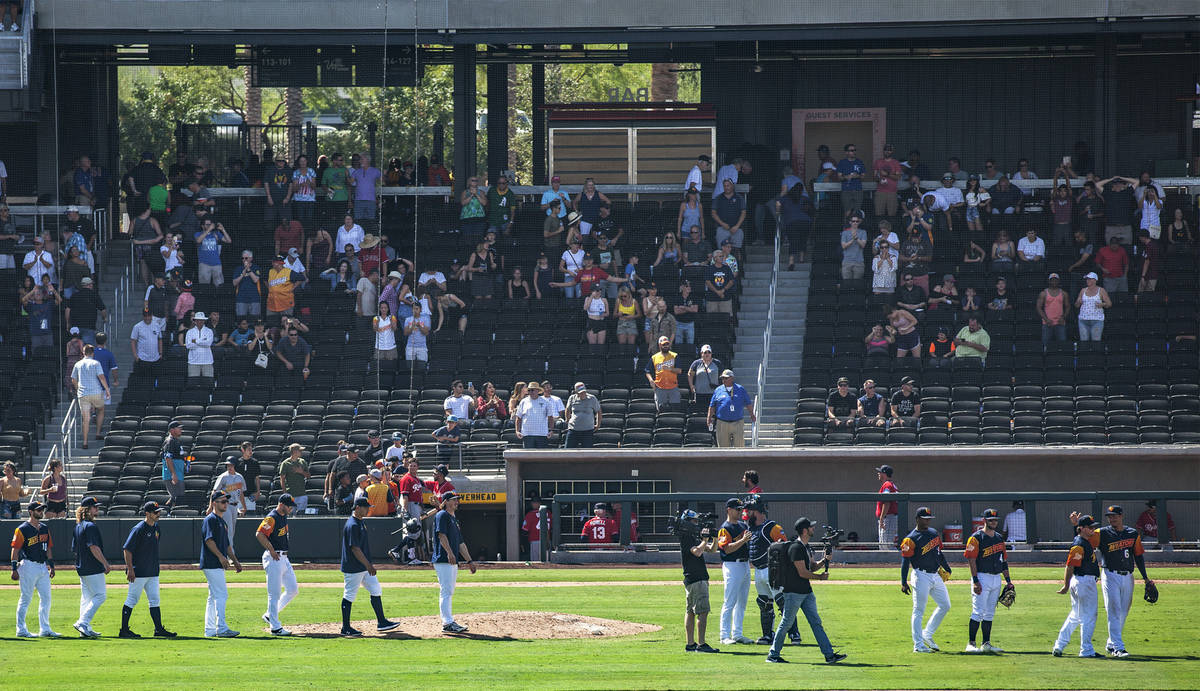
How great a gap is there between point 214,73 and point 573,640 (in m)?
42.1

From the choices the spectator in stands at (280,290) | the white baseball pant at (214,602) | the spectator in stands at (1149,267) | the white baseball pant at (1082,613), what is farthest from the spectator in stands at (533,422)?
the white baseball pant at (1082,613)

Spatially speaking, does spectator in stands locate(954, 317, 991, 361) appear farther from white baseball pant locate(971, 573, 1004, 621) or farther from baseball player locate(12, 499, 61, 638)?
baseball player locate(12, 499, 61, 638)

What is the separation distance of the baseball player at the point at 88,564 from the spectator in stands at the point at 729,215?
1540 cm

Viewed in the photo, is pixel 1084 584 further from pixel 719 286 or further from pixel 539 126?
pixel 539 126

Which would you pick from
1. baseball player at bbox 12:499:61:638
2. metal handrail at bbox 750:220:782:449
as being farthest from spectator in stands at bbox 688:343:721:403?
baseball player at bbox 12:499:61:638

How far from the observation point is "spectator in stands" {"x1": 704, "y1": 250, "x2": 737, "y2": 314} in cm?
2947

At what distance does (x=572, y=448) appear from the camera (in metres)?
25.9

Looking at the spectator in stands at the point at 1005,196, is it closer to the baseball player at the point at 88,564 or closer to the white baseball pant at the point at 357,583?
the white baseball pant at the point at 357,583

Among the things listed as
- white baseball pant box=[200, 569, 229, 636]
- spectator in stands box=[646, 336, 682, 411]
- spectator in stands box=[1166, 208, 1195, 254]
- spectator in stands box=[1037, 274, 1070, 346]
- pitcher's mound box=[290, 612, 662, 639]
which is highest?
spectator in stands box=[1166, 208, 1195, 254]

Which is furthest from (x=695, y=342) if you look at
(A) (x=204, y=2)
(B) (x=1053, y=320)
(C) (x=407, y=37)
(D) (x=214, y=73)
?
(D) (x=214, y=73)

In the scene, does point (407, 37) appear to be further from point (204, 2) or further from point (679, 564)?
point (679, 564)

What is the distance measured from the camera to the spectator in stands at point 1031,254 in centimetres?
2955

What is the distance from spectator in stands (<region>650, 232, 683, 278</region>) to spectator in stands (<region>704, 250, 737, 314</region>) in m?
0.77

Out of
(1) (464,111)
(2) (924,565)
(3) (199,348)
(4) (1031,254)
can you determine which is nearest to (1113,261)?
(4) (1031,254)
